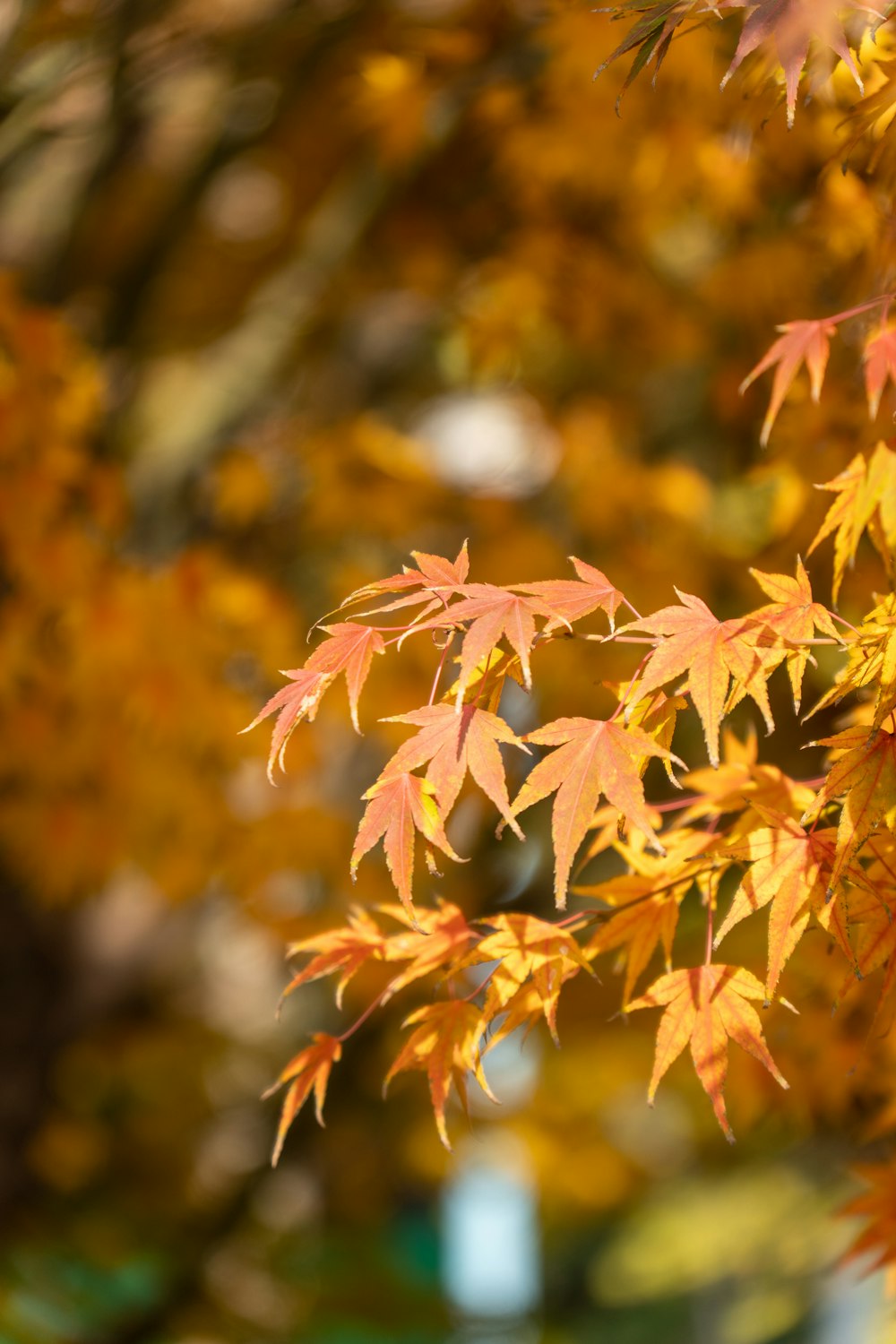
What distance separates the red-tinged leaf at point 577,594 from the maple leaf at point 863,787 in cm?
24

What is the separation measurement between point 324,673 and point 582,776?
0.91 feet

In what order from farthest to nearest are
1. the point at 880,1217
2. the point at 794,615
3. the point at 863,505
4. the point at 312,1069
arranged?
the point at 880,1217 < the point at 312,1069 < the point at 863,505 < the point at 794,615

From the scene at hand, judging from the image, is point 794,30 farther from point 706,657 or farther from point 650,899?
point 650,899

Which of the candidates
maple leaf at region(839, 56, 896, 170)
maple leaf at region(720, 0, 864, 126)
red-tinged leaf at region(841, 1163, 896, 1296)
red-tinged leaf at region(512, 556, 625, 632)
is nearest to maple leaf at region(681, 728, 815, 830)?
red-tinged leaf at region(512, 556, 625, 632)

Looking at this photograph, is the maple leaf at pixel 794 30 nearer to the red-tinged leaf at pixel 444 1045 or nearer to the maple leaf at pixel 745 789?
the maple leaf at pixel 745 789

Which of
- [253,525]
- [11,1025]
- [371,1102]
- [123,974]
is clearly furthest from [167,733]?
[371,1102]

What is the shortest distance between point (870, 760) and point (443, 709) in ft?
1.23

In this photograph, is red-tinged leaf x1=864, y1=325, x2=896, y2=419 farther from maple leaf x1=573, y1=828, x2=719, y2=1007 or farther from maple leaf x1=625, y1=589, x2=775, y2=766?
maple leaf x1=573, y1=828, x2=719, y2=1007

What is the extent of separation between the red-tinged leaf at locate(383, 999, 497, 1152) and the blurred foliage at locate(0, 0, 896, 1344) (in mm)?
964

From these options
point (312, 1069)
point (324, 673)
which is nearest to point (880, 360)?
point (324, 673)

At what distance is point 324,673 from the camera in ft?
3.68

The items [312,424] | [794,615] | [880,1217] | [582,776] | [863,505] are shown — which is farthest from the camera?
[312,424]

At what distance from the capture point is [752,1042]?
42.7 inches

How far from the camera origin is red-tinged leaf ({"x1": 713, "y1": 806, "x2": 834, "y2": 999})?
1.04 metres
